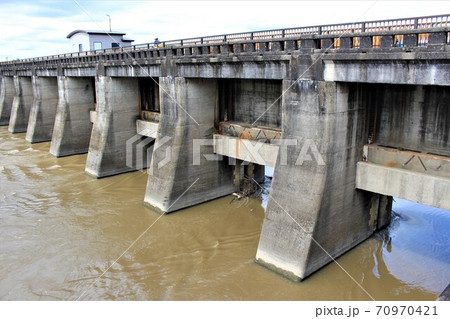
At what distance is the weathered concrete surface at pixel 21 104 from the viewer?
3684 centimetres

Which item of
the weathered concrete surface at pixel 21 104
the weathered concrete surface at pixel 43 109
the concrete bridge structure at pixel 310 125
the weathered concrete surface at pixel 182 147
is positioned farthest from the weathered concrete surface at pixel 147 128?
the weathered concrete surface at pixel 21 104

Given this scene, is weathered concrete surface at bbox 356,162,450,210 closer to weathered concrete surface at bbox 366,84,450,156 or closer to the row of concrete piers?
the row of concrete piers

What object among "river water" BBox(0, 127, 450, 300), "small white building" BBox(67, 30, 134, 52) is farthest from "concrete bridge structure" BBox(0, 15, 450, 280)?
"small white building" BBox(67, 30, 134, 52)

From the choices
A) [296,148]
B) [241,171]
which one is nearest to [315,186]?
[296,148]

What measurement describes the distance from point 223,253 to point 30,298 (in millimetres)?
6260

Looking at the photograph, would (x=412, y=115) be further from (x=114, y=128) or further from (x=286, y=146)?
(x=114, y=128)

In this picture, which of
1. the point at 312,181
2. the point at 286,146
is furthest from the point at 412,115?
the point at 286,146

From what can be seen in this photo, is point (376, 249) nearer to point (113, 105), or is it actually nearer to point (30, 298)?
point (30, 298)

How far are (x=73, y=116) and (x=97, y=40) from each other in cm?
1215

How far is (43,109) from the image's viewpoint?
1257 inches

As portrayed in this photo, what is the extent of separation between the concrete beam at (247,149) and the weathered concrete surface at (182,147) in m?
0.59

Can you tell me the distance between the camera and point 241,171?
19172mm

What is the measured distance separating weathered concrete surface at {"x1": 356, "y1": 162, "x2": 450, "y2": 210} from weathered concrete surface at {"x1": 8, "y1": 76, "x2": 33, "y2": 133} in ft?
114

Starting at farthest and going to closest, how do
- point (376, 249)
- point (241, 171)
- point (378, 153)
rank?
1. point (241, 171)
2. point (376, 249)
3. point (378, 153)
